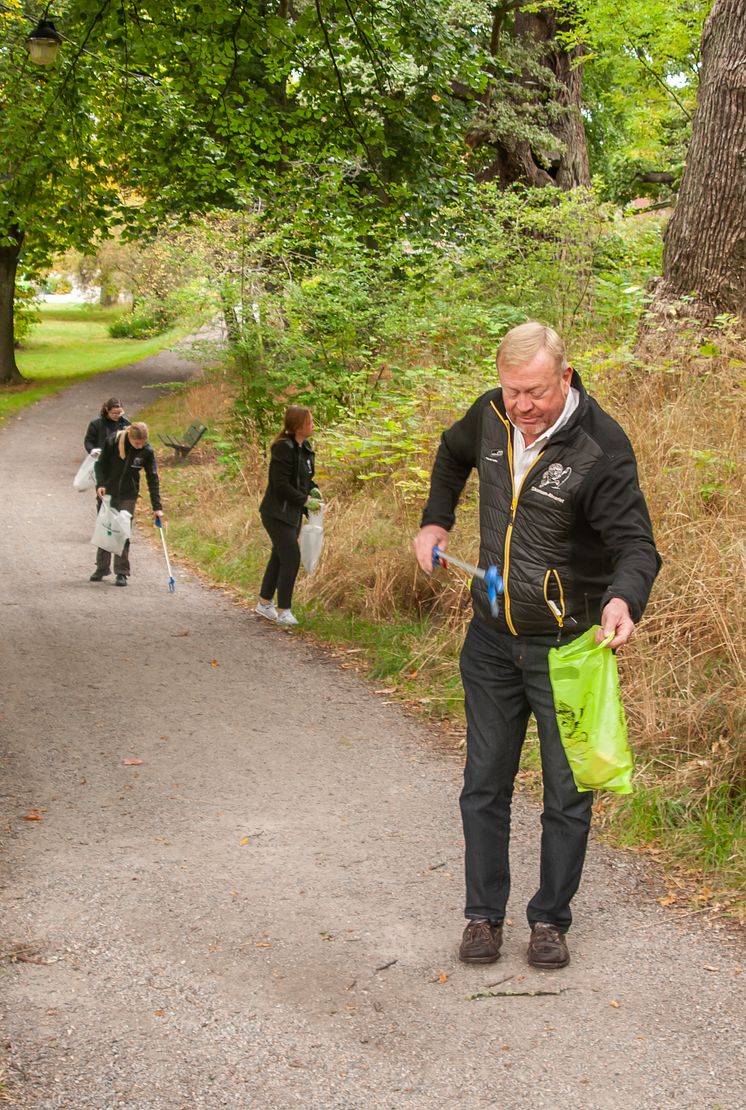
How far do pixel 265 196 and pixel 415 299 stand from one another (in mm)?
3855

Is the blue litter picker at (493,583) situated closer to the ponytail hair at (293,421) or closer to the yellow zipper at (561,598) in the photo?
the yellow zipper at (561,598)

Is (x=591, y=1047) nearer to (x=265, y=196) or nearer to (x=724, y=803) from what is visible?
(x=724, y=803)

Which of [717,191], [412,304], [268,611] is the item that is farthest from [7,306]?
[717,191]

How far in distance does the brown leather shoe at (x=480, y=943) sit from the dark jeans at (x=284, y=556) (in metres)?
5.74

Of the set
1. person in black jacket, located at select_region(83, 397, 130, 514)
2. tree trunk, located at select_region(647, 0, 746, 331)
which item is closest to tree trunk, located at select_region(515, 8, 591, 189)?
tree trunk, located at select_region(647, 0, 746, 331)

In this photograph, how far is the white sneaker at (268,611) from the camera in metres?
10.1

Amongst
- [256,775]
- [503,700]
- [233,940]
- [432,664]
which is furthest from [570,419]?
[432,664]

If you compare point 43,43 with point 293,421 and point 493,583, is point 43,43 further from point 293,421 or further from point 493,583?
point 493,583

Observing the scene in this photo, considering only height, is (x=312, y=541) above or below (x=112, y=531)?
above

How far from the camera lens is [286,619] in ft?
32.8

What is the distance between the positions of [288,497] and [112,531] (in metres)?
2.43

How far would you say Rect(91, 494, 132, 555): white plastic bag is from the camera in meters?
11.6

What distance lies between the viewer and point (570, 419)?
4.02 m

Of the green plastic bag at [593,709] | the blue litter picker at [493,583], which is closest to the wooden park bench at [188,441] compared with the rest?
the blue litter picker at [493,583]
